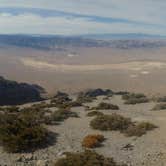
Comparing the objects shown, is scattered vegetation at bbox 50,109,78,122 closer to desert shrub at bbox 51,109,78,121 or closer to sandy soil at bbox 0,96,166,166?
desert shrub at bbox 51,109,78,121

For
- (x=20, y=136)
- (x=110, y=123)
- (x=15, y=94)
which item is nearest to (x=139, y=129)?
(x=110, y=123)

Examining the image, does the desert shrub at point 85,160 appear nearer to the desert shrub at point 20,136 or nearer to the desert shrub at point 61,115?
the desert shrub at point 20,136

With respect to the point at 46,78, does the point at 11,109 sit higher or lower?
higher

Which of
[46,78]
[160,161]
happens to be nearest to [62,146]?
[160,161]

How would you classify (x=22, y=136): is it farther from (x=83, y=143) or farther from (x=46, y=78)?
(x=46, y=78)

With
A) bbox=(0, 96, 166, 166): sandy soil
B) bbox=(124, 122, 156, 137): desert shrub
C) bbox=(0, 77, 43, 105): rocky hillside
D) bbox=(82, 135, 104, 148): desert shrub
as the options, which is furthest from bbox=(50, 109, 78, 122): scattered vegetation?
bbox=(0, 77, 43, 105): rocky hillside

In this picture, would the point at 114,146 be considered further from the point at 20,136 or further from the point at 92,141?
the point at 20,136
